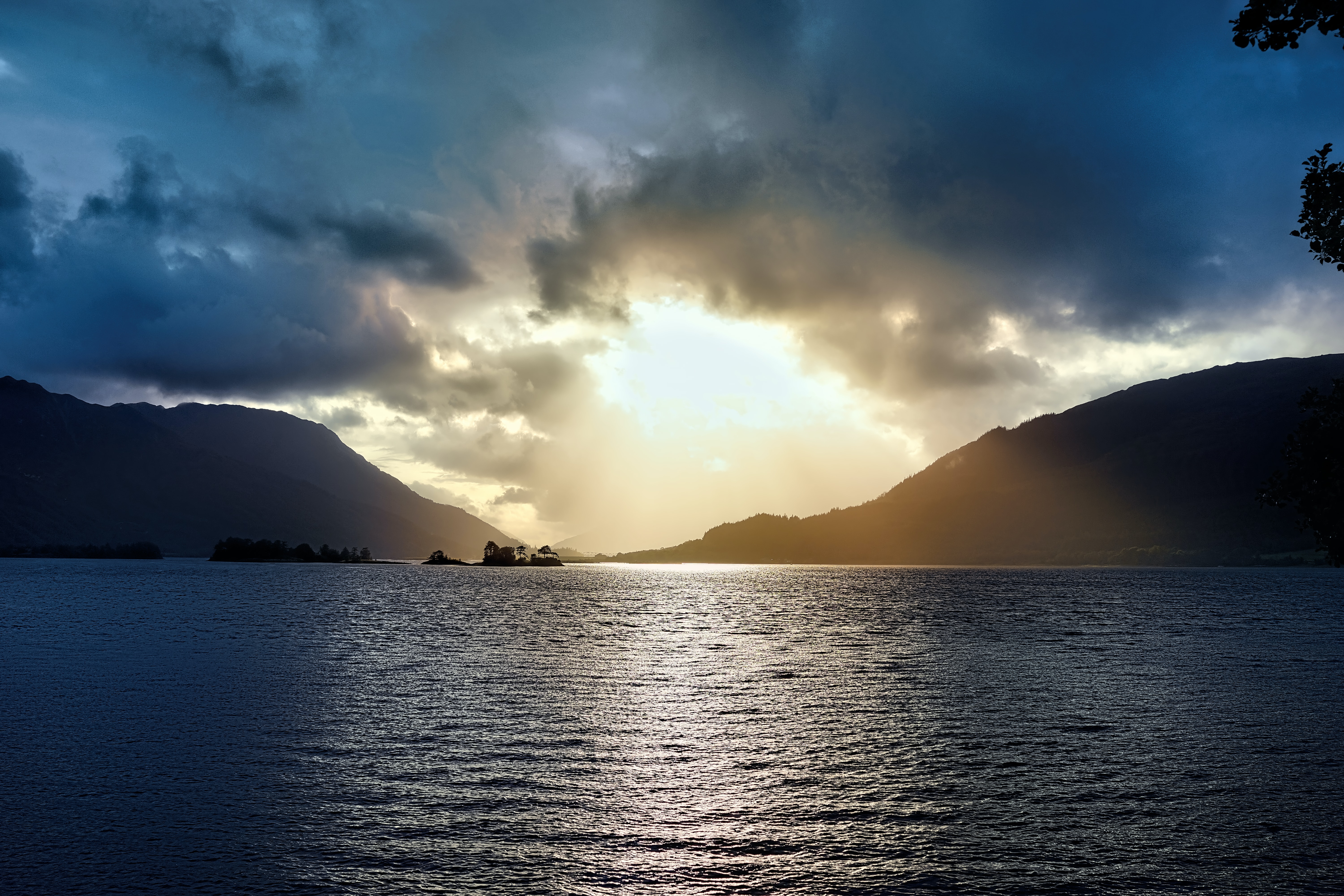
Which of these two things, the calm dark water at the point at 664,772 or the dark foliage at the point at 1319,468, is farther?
the dark foliage at the point at 1319,468

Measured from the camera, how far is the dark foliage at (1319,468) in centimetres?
2595

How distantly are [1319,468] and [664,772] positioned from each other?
2509 centimetres

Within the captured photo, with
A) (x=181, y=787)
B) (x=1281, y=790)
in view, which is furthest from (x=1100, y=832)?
(x=181, y=787)

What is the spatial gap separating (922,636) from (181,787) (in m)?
79.8

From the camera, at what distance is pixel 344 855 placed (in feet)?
69.1

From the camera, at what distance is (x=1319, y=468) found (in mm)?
26359

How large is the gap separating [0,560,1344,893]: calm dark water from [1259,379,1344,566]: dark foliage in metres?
9.68

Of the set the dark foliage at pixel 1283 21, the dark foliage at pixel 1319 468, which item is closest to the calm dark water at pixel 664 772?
the dark foliage at pixel 1319 468

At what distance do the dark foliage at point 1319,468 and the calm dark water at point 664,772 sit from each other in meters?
9.68

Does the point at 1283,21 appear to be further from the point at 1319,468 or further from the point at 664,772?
the point at 664,772

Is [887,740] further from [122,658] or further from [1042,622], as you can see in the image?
[1042,622]

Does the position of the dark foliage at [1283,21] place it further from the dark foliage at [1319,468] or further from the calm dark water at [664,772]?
the calm dark water at [664,772]

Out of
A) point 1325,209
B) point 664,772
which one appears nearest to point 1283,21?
point 1325,209

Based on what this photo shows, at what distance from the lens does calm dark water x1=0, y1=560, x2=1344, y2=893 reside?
2033 centimetres
